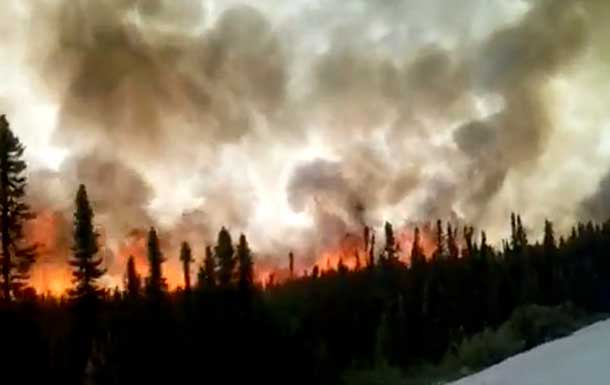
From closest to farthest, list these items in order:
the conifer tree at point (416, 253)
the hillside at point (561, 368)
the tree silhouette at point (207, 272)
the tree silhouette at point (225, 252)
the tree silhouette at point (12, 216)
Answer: the hillside at point (561, 368) → the tree silhouette at point (12, 216) → the tree silhouette at point (207, 272) → the tree silhouette at point (225, 252) → the conifer tree at point (416, 253)

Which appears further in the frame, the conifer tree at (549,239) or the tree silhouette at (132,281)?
the conifer tree at (549,239)

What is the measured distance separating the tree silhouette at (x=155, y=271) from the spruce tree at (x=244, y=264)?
1.38 m

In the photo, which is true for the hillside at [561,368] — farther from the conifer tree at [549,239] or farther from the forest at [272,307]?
the conifer tree at [549,239]

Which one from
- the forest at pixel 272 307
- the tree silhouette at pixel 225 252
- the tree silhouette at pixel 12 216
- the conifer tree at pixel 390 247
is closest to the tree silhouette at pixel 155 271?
the forest at pixel 272 307

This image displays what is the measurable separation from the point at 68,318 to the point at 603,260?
31.3 ft

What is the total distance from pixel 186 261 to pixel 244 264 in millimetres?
1227

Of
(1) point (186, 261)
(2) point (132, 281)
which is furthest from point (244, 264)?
(2) point (132, 281)

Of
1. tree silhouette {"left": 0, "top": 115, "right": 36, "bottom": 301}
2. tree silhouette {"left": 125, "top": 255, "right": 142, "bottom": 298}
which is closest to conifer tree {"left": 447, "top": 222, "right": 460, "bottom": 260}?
tree silhouette {"left": 125, "top": 255, "right": 142, "bottom": 298}

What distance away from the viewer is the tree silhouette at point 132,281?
491 inches

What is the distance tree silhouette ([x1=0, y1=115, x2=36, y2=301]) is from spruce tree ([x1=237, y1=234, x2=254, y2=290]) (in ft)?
12.4

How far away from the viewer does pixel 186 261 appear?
13859mm

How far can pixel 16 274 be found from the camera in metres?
10.9

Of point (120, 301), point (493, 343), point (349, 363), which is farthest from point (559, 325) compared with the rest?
point (120, 301)

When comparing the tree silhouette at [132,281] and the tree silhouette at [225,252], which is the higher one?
the tree silhouette at [225,252]
